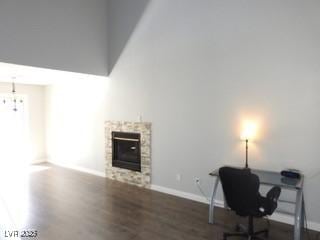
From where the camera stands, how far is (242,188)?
258 cm

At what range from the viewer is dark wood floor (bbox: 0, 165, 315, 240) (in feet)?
9.95

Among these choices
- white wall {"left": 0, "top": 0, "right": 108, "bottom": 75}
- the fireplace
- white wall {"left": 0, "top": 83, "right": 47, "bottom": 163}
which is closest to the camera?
white wall {"left": 0, "top": 0, "right": 108, "bottom": 75}

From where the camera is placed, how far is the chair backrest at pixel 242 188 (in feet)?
8.32

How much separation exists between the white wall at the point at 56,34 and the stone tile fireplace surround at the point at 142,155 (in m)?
1.29

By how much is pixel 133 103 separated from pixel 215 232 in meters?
2.91

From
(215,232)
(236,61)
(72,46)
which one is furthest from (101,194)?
(236,61)

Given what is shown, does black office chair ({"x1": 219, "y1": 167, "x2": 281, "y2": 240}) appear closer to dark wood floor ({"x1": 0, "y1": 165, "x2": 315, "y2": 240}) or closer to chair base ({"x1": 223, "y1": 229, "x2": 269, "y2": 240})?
chair base ({"x1": 223, "y1": 229, "x2": 269, "y2": 240})

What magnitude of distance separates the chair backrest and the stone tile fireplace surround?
2.24m

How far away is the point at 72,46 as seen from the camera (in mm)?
4547

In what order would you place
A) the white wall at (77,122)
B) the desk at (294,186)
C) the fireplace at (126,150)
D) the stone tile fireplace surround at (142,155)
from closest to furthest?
the desk at (294,186), the stone tile fireplace surround at (142,155), the fireplace at (126,150), the white wall at (77,122)

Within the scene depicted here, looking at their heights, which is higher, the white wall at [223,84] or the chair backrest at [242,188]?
the white wall at [223,84]

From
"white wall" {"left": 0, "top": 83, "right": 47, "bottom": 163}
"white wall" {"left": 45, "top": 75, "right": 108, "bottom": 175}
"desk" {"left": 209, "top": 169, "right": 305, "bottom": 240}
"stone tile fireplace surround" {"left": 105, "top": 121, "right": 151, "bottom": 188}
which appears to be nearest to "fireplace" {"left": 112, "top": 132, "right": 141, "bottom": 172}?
"stone tile fireplace surround" {"left": 105, "top": 121, "right": 151, "bottom": 188}

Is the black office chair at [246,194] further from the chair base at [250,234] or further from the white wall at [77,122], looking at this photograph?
the white wall at [77,122]

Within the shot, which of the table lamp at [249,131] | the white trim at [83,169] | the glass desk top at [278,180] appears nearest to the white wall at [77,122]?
the white trim at [83,169]
